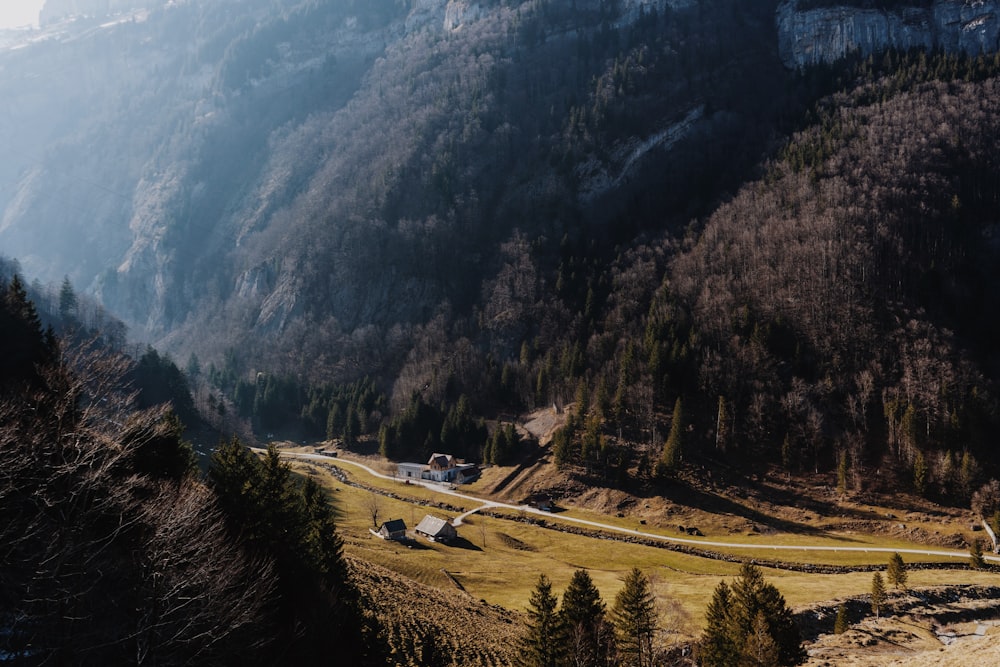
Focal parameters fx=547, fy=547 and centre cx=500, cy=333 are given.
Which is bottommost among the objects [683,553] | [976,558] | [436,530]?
[436,530]

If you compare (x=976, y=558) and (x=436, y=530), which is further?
(x=436, y=530)

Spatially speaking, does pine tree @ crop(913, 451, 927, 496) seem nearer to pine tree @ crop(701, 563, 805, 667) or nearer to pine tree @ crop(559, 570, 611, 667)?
pine tree @ crop(701, 563, 805, 667)

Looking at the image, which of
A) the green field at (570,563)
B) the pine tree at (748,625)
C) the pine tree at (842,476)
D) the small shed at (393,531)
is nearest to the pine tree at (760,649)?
the pine tree at (748,625)

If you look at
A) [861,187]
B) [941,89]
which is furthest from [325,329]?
[941,89]

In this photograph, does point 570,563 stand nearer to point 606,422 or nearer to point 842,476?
point 606,422

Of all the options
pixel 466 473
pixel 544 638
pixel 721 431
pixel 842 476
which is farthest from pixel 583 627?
pixel 466 473
